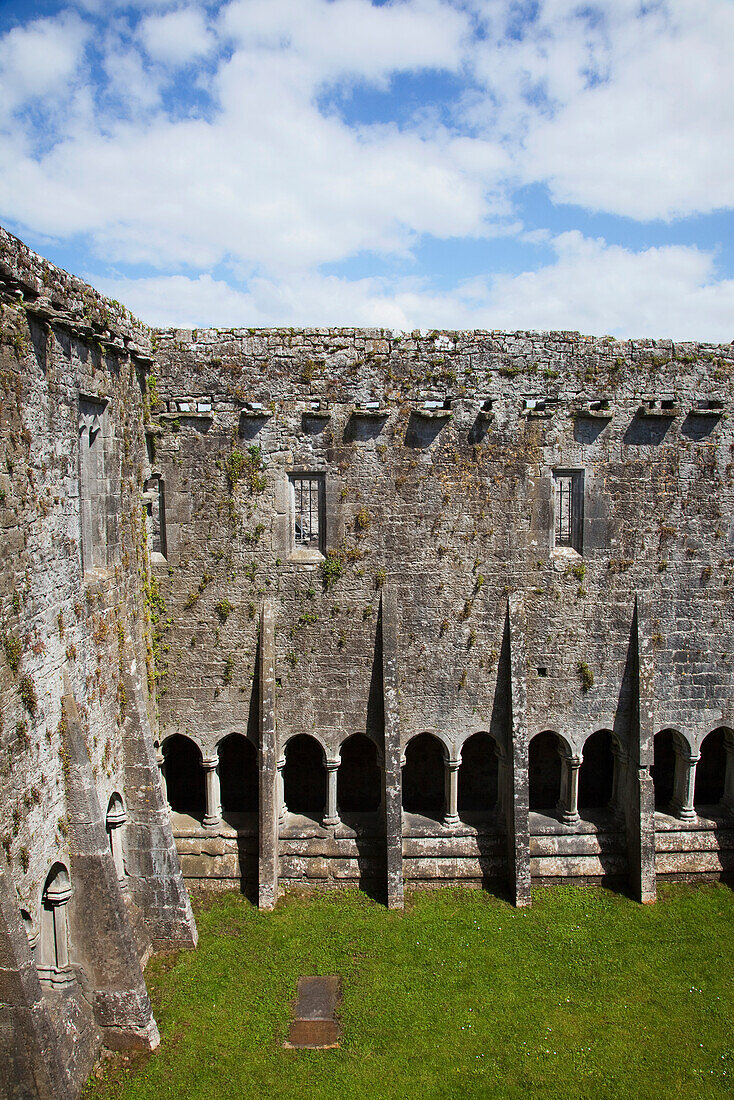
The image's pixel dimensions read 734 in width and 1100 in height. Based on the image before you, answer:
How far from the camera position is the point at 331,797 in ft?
46.0

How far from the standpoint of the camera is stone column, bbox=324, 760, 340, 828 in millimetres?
14008

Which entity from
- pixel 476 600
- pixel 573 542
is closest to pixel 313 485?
pixel 476 600

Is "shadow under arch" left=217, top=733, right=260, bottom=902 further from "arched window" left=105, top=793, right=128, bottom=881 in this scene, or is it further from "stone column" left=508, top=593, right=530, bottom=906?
"stone column" left=508, top=593, right=530, bottom=906

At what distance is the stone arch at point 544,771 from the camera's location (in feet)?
54.4

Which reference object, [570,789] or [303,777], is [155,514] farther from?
[570,789]

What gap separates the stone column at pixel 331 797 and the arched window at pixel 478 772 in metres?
3.88

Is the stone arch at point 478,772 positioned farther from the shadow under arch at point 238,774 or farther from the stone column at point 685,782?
the shadow under arch at point 238,774

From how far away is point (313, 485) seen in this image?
1452 cm

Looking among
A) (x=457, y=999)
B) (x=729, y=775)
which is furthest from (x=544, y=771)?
(x=457, y=999)

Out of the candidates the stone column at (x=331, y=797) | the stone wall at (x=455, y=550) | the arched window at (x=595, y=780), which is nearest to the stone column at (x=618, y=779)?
the stone wall at (x=455, y=550)

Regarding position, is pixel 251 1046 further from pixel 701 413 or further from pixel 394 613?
pixel 701 413

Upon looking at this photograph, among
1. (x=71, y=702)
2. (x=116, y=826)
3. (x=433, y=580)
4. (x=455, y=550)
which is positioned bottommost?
(x=116, y=826)

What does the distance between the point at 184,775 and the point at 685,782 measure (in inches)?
440

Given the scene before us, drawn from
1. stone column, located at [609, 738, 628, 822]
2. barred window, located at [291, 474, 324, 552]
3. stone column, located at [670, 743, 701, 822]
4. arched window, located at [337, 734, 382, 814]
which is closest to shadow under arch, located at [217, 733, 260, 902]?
arched window, located at [337, 734, 382, 814]
